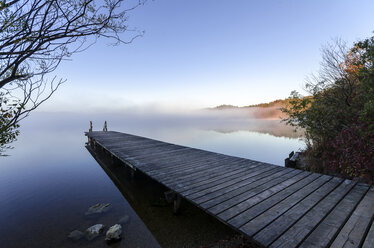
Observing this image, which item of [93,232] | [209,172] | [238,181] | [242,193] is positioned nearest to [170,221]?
[209,172]

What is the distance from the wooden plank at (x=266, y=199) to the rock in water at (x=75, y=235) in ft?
16.5

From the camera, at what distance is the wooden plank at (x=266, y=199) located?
3.16 meters

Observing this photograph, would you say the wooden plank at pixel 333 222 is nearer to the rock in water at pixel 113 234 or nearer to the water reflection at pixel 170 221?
the water reflection at pixel 170 221

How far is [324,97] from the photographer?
26.7ft

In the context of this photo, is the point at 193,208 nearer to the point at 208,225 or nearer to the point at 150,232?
the point at 208,225

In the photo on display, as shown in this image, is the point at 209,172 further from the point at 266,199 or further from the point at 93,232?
the point at 93,232

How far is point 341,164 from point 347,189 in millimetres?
3047

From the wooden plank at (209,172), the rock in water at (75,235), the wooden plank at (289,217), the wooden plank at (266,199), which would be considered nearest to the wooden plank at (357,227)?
the wooden plank at (289,217)

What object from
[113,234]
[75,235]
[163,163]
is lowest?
[75,235]

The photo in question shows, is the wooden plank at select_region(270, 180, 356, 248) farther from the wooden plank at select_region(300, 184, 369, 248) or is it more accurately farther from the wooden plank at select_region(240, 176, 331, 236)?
the wooden plank at select_region(240, 176, 331, 236)

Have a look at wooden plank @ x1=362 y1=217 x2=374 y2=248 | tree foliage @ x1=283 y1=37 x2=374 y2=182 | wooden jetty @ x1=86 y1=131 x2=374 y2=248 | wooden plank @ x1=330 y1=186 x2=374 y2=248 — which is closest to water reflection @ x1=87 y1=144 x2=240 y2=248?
wooden jetty @ x1=86 y1=131 x2=374 y2=248

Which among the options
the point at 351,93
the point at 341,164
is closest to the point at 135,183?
the point at 341,164

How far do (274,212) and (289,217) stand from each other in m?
0.26

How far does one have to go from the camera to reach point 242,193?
415 cm
